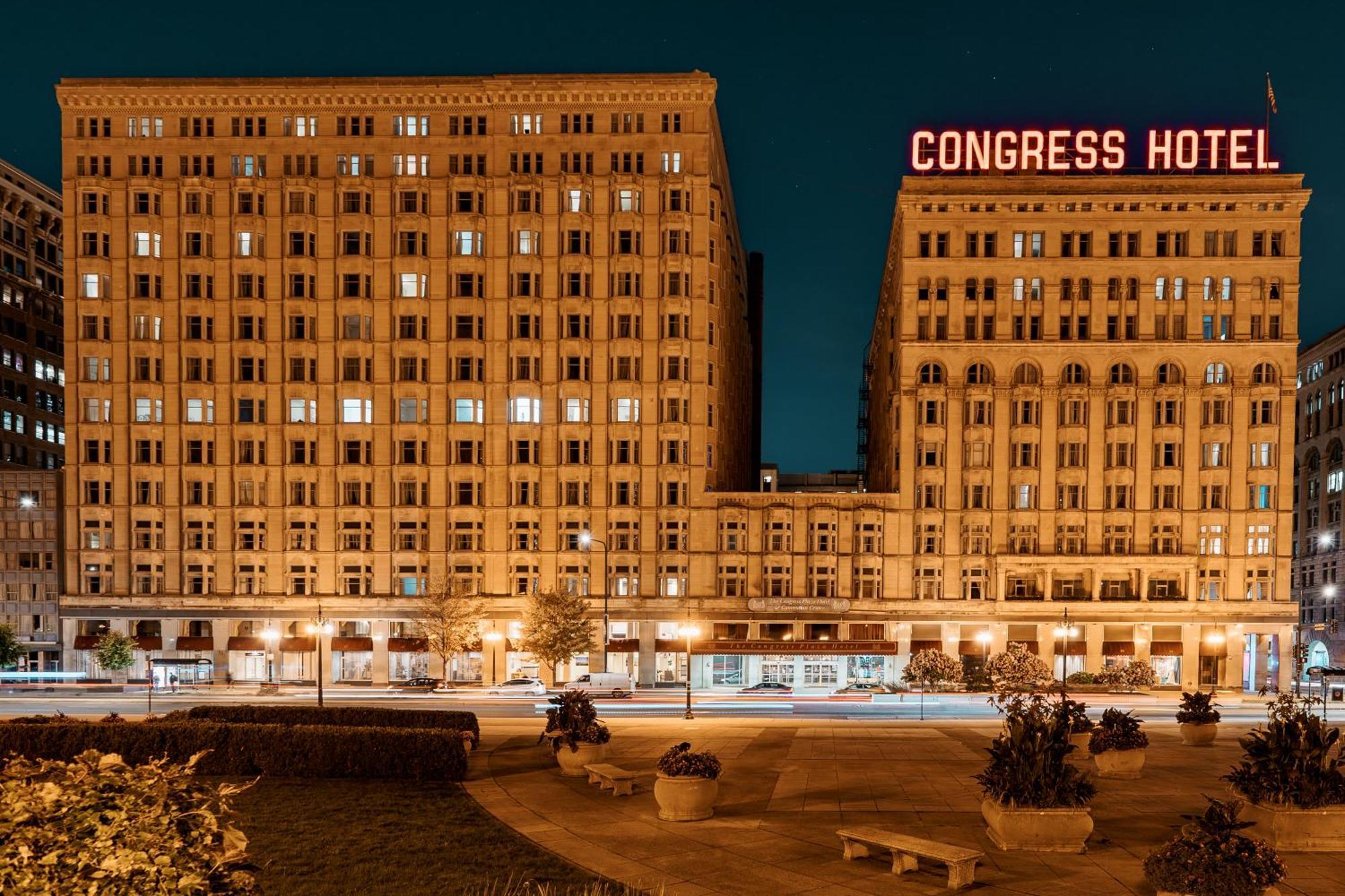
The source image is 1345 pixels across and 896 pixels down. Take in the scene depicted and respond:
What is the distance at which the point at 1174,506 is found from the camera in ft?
233

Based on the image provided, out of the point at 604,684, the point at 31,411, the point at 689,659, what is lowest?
the point at 604,684

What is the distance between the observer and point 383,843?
63.9 feet

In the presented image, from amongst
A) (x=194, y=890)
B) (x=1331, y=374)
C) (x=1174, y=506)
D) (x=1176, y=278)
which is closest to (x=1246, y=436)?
(x=1174, y=506)

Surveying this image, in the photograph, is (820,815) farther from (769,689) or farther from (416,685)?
(416,685)

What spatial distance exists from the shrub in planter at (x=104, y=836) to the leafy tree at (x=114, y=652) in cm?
7152

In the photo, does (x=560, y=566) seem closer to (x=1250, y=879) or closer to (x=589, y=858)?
(x=589, y=858)

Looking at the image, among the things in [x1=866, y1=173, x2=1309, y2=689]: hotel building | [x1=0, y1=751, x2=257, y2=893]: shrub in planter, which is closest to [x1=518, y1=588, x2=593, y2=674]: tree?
[x1=866, y1=173, x2=1309, y2=689]: hotel building

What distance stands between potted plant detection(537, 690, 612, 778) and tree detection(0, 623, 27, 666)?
206 feet

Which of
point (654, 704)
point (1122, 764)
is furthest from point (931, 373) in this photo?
point (1122, 764)

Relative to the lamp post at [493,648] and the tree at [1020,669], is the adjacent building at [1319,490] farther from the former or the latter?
the lamp post at [493,648]

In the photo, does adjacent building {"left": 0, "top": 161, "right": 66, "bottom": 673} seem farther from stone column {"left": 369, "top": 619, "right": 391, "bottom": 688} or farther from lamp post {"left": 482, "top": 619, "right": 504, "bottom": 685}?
lamp post {"left": 482, "top": 619, "right": 504, "bottom": 685}

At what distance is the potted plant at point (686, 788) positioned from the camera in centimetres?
2123

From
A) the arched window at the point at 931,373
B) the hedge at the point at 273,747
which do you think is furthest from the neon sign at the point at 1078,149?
the hedge at the point at 273,747

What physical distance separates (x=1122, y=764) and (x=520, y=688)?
44.8m
